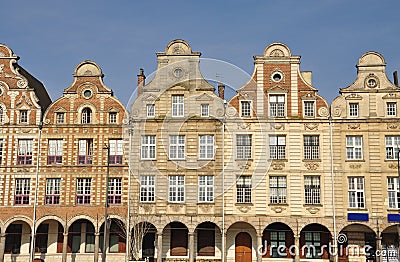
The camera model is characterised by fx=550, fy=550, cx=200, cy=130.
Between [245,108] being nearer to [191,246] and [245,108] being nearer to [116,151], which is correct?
[116,151]

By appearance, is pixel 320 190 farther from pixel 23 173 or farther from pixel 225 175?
pixel 23 173

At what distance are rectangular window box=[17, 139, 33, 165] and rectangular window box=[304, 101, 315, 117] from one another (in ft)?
64.0

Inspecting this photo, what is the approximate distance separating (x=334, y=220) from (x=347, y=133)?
19.6ft

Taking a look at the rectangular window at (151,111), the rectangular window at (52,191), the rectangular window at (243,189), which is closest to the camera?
the rectangular window at (243,189)

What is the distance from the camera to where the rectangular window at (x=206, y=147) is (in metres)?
38.0

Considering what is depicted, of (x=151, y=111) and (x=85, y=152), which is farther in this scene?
(x=151, y=111)

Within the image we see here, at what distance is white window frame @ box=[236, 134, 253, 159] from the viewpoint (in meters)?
37.8

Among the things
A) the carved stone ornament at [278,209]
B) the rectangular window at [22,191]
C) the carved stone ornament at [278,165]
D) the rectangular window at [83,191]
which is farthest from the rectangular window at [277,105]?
the rectangular window at [22,191]

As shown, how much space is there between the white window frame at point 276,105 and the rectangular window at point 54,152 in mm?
14988

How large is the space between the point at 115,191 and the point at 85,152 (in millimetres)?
3541

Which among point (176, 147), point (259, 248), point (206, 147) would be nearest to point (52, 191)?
point (176, 147)

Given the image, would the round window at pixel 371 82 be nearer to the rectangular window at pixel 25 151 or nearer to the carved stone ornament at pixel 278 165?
the carved stone ornament at pixel 278 165

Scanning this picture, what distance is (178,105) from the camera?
3900 centimetres

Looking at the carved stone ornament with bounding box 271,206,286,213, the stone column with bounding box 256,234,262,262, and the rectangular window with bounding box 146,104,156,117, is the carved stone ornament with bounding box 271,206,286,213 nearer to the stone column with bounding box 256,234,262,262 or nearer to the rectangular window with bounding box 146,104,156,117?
the stone column with bounding box 256,234,262,262
